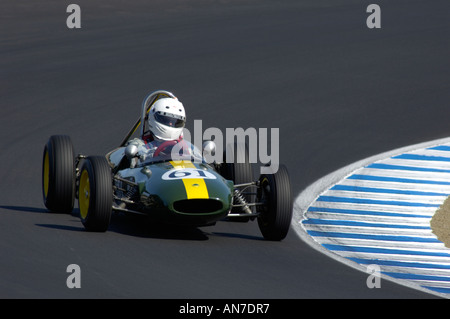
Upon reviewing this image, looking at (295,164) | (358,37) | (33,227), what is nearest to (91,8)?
(358,37)

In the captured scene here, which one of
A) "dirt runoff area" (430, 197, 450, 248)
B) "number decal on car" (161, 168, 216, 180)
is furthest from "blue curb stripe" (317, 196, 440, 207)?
"number decal on car" (161, 168, 216, 180)

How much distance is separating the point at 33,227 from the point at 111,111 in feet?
22.1

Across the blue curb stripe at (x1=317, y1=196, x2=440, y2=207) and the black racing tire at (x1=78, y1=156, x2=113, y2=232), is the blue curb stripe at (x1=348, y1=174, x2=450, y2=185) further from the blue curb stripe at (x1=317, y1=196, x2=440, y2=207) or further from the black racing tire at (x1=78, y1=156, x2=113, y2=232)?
the black racing tire at (x1=78, y1=156, x2=113, y2=232)

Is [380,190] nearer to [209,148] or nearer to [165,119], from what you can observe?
[209,148]

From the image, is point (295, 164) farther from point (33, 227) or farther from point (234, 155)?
point (33, 227)

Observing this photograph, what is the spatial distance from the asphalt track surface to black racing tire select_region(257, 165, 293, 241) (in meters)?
0.15

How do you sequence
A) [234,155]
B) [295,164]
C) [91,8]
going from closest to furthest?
[234,155] < [295,164] < [91,8]

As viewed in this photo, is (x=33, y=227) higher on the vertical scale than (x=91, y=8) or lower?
lower

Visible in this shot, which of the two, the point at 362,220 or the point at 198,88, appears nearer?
the point at 362,220

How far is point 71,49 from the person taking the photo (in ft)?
64.4

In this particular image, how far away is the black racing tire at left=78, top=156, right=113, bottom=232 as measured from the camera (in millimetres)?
8727

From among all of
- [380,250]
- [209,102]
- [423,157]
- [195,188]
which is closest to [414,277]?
[380,250]

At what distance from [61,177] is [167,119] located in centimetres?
131

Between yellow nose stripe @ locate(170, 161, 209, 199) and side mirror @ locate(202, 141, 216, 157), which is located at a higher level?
side mirror @ locate(202, 141, 216, 157)
